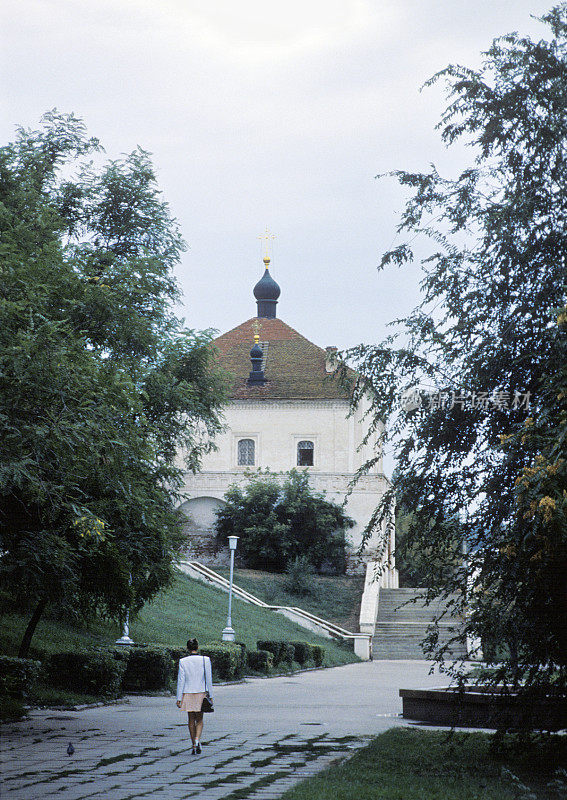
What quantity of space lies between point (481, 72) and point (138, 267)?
15672 mm

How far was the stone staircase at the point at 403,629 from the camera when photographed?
41031 millimetres

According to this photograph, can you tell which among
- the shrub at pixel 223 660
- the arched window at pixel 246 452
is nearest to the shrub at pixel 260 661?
the shrub at pixel 223 660

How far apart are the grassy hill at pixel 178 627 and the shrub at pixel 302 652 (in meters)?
1.36

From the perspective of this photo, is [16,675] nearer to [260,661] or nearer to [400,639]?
[260,661]

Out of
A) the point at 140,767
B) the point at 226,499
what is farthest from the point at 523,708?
the point at 226,499

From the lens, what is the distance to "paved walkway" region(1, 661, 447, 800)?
8.91 m

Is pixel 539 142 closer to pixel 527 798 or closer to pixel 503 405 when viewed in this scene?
pixel 503 405

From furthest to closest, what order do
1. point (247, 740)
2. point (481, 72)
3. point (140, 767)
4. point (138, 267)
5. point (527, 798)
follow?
1. point (138, 267)
2. point (247, 740)
3. point (481, 72)
4. point (140, 767)
5. point (527, 798)

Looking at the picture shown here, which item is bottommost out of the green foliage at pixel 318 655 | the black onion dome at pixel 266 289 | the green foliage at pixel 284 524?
the green foliage at pixel 318 655

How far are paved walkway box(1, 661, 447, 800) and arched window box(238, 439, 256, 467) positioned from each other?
37.1 m

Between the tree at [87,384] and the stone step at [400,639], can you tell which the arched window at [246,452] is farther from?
the tree at [87,384]

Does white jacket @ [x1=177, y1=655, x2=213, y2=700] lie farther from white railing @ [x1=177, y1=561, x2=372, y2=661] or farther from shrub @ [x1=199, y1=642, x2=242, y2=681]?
white railing @ [x1=177, y1=561, x2=372, y2=661]

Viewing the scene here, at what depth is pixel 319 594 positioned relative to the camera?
153ft

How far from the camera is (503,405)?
11.1 m
